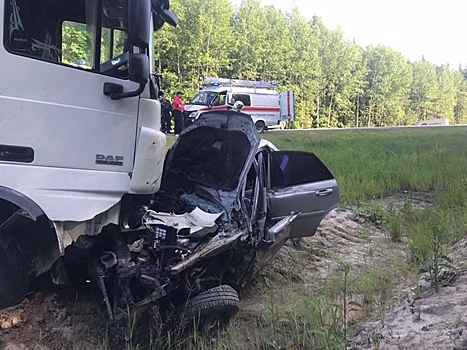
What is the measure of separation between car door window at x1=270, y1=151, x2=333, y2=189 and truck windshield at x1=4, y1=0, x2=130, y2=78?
2267 millimetres

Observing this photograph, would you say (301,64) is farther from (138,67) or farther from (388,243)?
(138,67)

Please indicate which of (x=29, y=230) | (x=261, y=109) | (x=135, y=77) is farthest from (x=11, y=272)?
(x=261, y=109)

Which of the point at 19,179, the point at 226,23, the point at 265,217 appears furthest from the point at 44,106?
the point at 226,23

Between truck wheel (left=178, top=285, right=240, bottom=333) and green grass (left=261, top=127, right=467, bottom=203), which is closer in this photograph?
truck wheel (left=178, top=285, right=240, bottom=333)

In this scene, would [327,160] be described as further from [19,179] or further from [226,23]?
[226,23]

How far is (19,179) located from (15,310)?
1302mm

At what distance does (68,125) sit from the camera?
302cm

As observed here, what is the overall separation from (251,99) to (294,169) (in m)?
21.0

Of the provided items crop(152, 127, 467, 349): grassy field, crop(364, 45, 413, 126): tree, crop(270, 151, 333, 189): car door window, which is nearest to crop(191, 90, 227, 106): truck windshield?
crop(152, 127, 467, 349): grassy field

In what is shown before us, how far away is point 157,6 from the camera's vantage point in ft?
12.8

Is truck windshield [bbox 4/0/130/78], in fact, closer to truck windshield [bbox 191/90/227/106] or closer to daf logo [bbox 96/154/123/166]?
daf logo [bbox 96/154/123/166]

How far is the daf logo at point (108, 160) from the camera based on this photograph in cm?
318

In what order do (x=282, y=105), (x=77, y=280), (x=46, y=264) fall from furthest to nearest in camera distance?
(x=282, y=105), (x=77, y=280), (x=46, y=264)

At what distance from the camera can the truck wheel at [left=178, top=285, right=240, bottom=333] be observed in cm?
344
